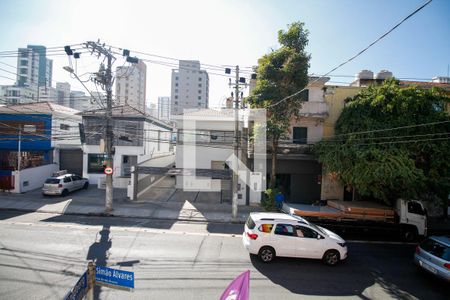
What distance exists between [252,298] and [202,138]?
596 inches

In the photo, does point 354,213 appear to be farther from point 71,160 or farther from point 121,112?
point 71,160

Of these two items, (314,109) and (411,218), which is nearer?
(411,218)

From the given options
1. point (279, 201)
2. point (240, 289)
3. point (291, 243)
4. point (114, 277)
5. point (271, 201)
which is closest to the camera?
point (240, 289)

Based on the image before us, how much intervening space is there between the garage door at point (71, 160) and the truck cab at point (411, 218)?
24823mm

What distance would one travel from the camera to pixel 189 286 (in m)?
7.20

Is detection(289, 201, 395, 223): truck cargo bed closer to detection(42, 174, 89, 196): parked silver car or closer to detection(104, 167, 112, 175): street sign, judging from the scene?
detection(104, 167, 112, 175): street sign

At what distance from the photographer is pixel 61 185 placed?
59.5 ft

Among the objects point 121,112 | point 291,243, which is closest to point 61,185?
point 121,112

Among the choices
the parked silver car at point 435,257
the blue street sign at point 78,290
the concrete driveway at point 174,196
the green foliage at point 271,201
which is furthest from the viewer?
the concrete driveway at point 174,196

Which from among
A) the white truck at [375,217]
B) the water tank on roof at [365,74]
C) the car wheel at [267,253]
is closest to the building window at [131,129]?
the white truck at [375,217]

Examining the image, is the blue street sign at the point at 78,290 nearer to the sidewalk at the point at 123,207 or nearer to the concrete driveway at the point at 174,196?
the sidewalk at the point at 123,207

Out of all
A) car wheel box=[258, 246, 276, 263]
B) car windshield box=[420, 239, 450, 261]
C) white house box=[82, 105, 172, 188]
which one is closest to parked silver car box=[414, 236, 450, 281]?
car windshield box=[420, 239, 450, 261]

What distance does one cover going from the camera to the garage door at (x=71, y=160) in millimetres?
23594

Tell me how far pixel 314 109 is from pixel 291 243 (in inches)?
470
